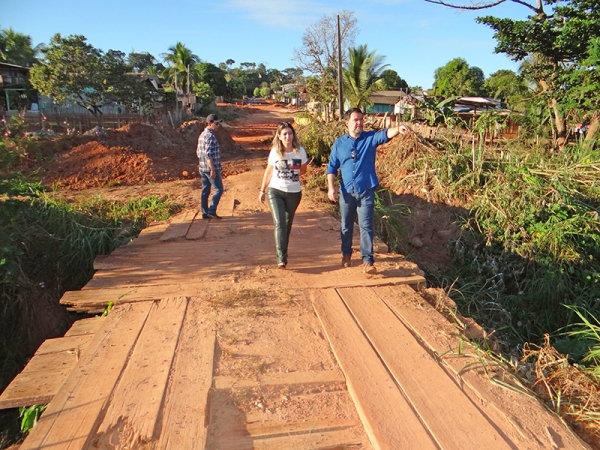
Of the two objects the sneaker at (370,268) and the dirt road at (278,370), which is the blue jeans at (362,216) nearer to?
the sneaker at (370,268)

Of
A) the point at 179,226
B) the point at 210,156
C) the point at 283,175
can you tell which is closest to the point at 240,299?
the point at 283,175

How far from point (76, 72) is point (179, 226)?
1747 cm

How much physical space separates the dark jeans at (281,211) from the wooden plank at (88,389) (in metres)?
1.48

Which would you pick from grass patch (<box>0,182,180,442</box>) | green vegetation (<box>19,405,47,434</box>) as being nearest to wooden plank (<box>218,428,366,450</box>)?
green vegetation (<box>19,405,47,434</box>)

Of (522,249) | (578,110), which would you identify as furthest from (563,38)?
(522,249)

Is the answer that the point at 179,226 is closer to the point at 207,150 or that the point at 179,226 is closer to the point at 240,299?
the point at 207,150

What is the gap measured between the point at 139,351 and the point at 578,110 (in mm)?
11007

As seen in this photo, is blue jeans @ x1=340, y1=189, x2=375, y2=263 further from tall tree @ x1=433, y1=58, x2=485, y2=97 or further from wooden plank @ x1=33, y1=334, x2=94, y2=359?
tall tree @ x1=433, y1=58, x2=485, y2=97

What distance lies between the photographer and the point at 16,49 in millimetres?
39562

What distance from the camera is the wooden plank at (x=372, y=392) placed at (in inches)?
80.0

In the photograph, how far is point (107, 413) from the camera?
2.18 meters

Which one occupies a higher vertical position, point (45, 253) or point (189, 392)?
point (189, 392)

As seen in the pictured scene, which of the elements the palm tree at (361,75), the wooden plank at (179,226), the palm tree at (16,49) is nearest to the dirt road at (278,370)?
the wooden plank at (179,226)

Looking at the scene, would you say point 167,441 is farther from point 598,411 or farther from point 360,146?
point 360,146
